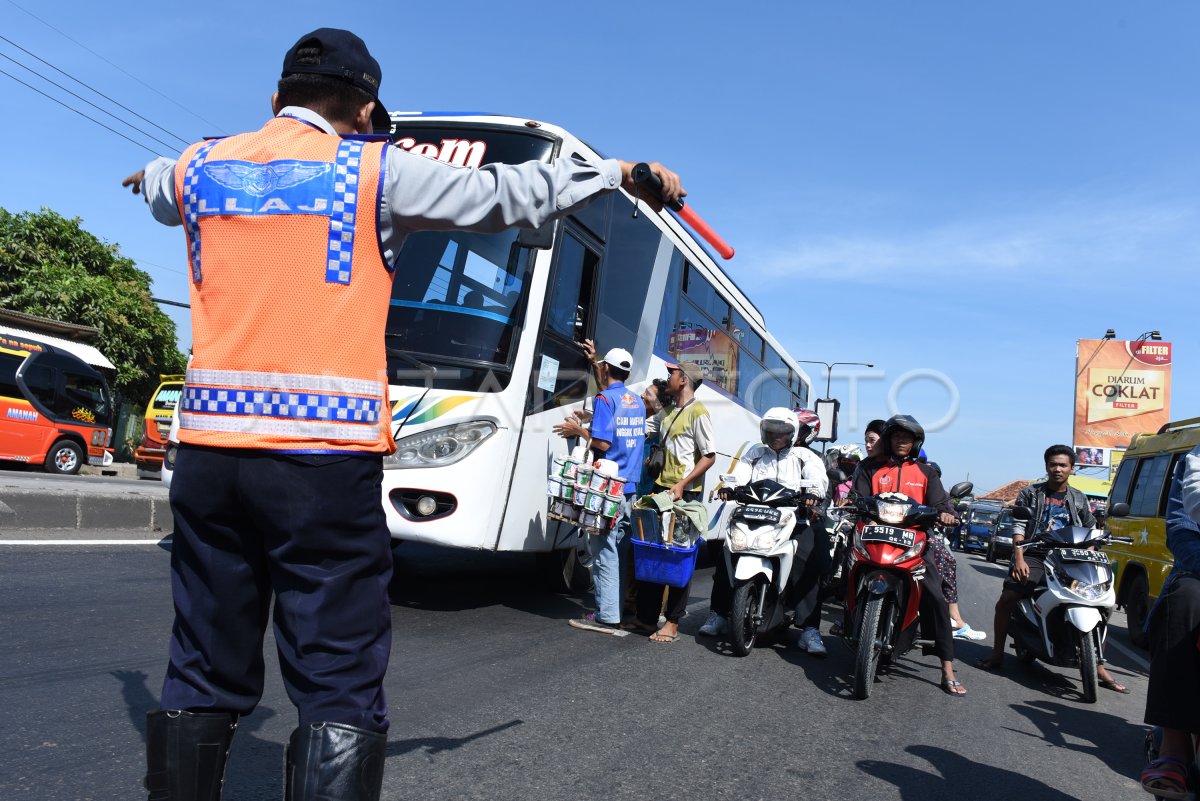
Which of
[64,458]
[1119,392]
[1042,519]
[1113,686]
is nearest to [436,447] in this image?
[1042,519]

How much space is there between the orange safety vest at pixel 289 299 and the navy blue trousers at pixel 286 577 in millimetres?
57

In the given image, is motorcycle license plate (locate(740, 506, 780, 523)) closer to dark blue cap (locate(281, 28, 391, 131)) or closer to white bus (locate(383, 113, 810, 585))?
white bus (locate(383, 113, 810, 585))

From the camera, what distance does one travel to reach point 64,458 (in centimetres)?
1981

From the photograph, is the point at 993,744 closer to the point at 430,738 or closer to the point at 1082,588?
the point at 1082,588

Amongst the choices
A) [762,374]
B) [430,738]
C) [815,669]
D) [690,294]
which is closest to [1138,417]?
[762,374]

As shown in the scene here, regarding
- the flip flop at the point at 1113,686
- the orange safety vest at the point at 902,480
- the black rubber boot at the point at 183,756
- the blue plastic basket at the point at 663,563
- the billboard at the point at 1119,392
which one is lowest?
the flip flop at the point at 1113,686

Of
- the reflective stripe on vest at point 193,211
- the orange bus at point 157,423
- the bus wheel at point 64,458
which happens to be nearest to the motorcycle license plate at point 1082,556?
the reflective stripe on vest at point 193,211

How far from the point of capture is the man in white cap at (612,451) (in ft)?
21.4

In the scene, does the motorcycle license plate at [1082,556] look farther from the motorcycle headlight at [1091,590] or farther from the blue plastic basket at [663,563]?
the blue plastic basket at [663,563]

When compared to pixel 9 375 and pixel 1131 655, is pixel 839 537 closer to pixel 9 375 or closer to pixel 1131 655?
pixel 1131 655

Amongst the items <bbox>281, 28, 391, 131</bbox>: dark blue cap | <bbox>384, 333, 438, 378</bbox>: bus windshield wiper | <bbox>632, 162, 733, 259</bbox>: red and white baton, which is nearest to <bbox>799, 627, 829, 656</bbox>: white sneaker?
<bbox>384, 333, 438, 378</bbox>: bus windshield wiper

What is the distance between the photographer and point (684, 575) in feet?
21.1

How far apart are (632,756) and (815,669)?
2.72m

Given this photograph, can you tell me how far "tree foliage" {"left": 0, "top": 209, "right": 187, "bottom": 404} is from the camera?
92.9 ft
